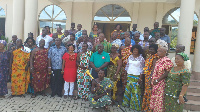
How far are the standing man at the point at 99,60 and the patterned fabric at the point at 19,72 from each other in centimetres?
209

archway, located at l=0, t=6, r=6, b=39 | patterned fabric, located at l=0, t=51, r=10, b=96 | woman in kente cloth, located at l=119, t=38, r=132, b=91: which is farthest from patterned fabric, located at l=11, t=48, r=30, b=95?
archway, located at l=0, t=6, r=6, b=39

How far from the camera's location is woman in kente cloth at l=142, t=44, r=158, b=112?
4.04m

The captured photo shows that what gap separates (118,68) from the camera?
4664 millimetres

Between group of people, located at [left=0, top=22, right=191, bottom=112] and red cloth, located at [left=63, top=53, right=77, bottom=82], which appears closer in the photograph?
group of people, located at [left=0, top=22, right=191, bottom=112]

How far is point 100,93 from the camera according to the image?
4.34 m

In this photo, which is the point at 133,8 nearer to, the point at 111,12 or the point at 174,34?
the point at 111,12

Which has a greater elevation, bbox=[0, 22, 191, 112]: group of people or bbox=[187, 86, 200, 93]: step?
bbox=[0, 22, 191, 112]: group of people

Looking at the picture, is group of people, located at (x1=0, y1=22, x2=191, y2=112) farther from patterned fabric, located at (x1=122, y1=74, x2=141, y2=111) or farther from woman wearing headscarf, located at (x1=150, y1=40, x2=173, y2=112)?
woman wearing headscarf, located at (x1=150, y1=40, x2=173, y2=112)

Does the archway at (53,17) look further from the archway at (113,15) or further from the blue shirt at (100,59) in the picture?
the blue shirt at (100,59)

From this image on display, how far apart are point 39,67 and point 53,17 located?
646 centimetres

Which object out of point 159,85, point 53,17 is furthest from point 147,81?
point 53,17

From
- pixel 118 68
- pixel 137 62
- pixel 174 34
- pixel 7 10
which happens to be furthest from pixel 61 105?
pixel 7 10

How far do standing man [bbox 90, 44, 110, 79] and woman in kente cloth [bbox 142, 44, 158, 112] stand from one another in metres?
1.08

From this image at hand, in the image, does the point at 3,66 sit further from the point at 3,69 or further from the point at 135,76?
the point at 135,76
